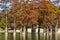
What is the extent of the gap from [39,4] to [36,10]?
76.8 inches

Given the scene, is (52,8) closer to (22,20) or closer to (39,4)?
(39,4)

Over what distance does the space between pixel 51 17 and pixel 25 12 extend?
7.12m

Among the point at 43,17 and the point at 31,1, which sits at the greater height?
the point at 31,1

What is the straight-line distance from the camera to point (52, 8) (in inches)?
2317

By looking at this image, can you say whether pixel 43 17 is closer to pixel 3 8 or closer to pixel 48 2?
pixel 48 2

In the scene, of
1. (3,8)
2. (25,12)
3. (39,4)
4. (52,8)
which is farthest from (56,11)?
(3,8)

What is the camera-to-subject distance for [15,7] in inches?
2056

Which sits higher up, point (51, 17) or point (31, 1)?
point (31, 1)

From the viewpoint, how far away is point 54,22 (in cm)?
5806

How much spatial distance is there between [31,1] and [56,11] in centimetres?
686

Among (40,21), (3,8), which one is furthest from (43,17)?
(3,8)

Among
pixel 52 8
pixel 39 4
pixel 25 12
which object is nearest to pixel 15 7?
pixel 25 12

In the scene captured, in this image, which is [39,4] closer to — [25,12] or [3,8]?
[25,12]

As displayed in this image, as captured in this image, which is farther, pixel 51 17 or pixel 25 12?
pixel 51 17
